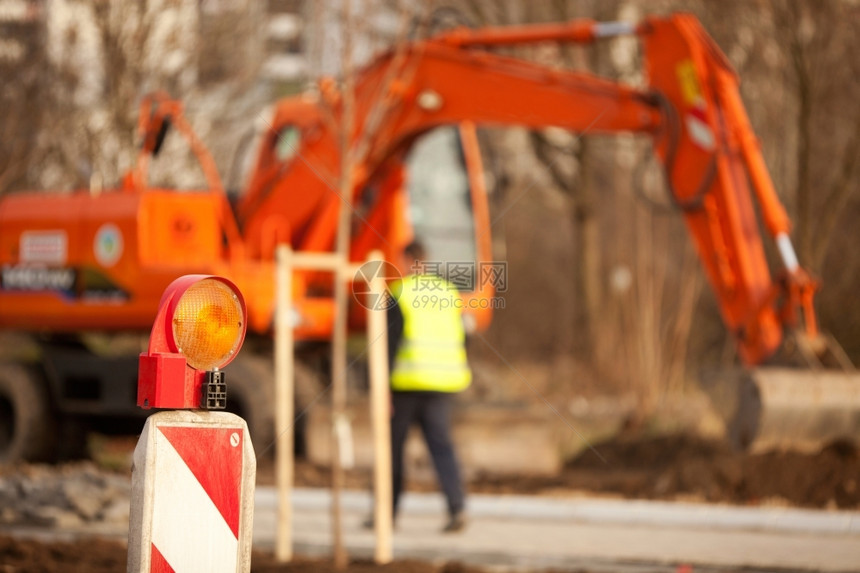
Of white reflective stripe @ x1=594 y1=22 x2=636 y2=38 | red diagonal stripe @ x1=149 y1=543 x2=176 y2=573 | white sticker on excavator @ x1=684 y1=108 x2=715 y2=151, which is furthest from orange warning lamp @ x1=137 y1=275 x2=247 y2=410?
white reflective stripe @ x1=594 y1=22 x2=636 y2=38

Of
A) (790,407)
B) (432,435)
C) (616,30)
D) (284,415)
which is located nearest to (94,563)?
(284,415)

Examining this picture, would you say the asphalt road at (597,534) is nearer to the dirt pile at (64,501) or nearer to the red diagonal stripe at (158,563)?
the dirt pile at (64,501)

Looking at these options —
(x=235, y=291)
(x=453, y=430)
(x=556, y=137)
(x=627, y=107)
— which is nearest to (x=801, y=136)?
(x=627, y=107)

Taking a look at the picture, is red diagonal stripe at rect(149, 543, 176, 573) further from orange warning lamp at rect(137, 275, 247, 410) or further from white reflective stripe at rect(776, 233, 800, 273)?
white reflective stripe at rect(776, 233, 800, 273)

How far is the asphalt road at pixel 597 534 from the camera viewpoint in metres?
7.48

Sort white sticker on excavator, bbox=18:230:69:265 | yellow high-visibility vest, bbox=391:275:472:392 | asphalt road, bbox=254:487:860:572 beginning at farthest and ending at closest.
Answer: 1. white sticker on excavator, bbox=18:230:69:265
2. yellow high-visibility vest, bbox=391:275:472:392
3. asphalt road, bbox=254:487:860:572

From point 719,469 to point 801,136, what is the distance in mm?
5589

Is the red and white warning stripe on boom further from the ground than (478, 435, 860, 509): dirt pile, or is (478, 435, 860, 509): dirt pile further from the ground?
the red and white warning stripe on boom

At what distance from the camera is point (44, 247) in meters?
12.6

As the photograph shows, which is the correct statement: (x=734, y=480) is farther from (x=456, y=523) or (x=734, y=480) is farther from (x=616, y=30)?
(x=616, y=30)

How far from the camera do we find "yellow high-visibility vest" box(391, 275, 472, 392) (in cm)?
807

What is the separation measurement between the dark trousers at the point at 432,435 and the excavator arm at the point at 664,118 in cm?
225

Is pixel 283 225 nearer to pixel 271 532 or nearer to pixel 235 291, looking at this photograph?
pixel 271 532

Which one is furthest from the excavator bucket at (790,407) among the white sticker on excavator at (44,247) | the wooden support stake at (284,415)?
the white sticker on excavator at (44,247)
